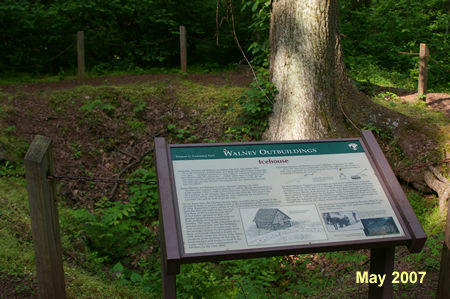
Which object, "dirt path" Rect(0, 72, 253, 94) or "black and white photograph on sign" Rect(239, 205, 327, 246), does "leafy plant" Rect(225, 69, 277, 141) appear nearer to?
"dirt path" Rect(0, 72, 253, 94)

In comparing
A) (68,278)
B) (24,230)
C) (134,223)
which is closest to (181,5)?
(134,223)

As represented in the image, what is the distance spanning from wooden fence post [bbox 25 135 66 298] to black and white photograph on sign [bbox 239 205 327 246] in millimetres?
1328

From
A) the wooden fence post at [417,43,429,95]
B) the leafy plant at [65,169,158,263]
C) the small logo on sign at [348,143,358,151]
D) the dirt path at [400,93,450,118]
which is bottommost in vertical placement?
the leafy plant at [65,169,158,263]

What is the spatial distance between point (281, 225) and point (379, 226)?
2.17 ft

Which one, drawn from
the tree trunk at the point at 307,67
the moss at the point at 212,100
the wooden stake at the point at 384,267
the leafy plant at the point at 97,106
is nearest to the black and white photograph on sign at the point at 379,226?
the wooden stake at the point at 384,267

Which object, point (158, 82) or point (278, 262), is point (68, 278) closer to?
point (278, 262)

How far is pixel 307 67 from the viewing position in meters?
6.18

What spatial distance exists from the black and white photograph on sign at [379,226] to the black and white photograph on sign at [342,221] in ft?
0.15

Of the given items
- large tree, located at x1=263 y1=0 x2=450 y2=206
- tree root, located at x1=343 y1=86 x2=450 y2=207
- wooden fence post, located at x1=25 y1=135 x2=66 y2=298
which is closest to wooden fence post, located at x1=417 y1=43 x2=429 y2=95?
tree root, located at x1=343 y1=86 x2=450 y2=207

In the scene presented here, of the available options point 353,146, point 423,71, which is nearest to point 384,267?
point 353,146

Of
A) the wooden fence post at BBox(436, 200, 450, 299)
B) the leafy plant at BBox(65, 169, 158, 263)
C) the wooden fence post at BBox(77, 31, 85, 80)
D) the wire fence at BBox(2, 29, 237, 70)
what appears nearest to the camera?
the wooden fence post at BBox(436, 200, 450, 299)

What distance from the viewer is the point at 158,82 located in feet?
28.7

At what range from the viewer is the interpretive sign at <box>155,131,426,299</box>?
2.55 meters

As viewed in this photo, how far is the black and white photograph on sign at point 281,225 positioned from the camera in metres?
2.61
